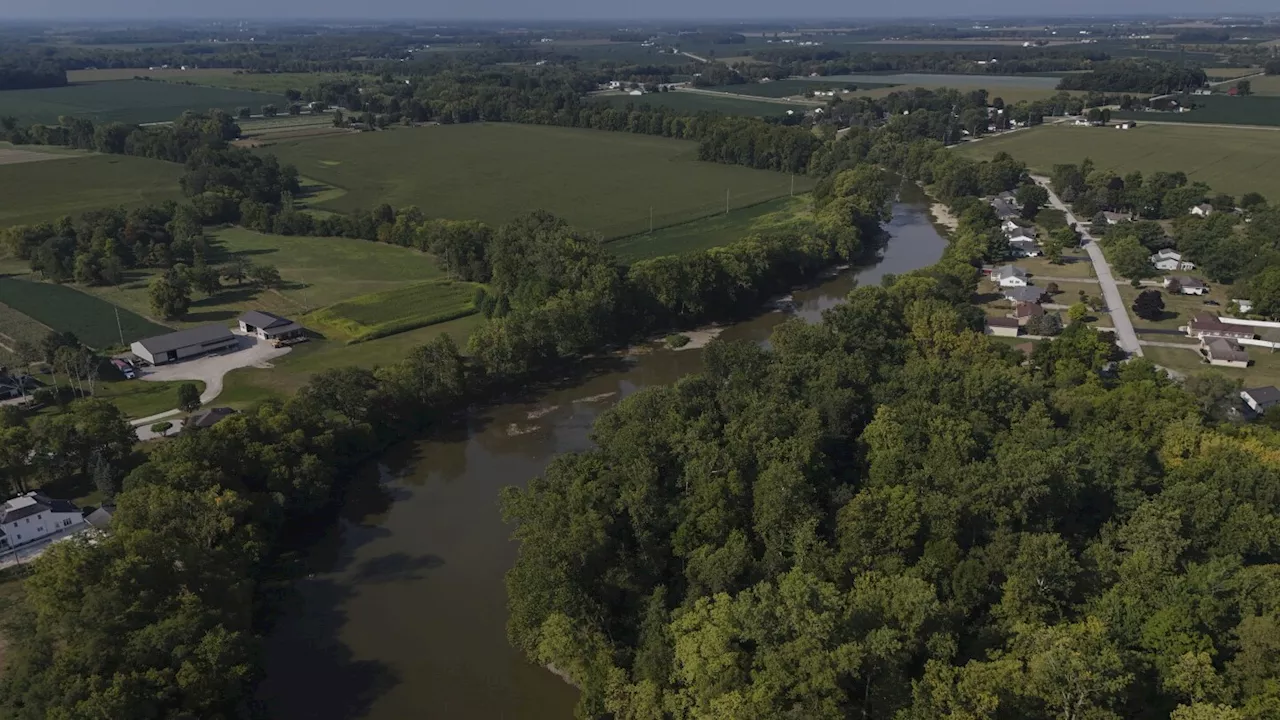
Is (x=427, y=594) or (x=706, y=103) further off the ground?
(x=706, y=103)

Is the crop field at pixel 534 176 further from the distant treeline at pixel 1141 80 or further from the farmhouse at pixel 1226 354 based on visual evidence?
the distant treeline at pixel 1141 80

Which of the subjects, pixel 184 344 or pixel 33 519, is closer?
pixel 33 519

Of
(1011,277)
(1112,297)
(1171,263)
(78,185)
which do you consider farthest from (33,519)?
(78,185)

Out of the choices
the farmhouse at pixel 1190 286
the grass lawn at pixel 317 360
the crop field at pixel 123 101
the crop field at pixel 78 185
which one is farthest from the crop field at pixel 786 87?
the grass lawn at pixel 317 360

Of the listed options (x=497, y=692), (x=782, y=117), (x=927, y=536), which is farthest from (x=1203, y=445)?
(x=782, y=117)

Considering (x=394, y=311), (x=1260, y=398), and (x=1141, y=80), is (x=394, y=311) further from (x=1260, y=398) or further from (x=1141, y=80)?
(x=1141, y=80)

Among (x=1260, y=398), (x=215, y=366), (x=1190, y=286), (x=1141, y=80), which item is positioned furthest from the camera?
(x=1141, y=80)

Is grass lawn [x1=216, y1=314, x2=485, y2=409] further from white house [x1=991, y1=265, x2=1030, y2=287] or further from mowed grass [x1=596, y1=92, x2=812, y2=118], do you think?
mowed grass [x1=596, y1=92, x2=812, y2=118]
